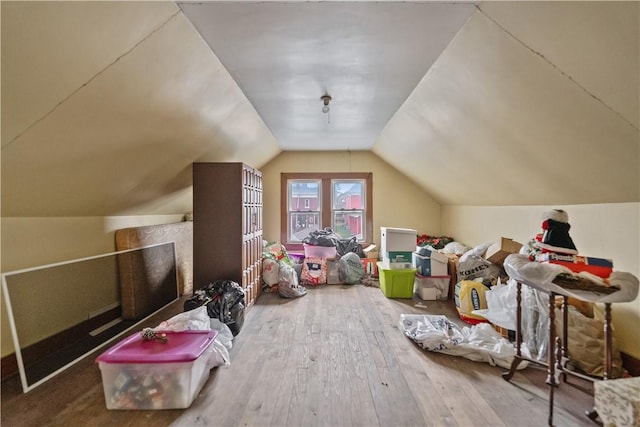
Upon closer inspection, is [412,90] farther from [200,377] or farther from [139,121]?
[200,377]

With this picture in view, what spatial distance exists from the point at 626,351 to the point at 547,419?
3.38 ft

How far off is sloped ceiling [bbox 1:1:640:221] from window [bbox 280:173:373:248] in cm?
241

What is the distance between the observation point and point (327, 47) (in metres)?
1.92

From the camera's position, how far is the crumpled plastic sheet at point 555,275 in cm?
140

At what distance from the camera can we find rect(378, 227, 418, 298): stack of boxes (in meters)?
3.74

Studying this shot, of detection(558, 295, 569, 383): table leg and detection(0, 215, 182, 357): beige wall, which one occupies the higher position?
detection(0, 215, 182, 357): beige wall

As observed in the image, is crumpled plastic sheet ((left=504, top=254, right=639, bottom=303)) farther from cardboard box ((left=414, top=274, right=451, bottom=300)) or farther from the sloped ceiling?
cardboard box ((left=414, top=274, right=451, bottom=300))

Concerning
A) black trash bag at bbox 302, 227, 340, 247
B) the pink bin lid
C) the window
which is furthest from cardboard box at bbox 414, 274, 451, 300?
the pink bin lid

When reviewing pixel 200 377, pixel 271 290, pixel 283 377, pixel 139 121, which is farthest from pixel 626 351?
pixel 139 121

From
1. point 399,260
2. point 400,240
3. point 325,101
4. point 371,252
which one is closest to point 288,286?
point 399,260

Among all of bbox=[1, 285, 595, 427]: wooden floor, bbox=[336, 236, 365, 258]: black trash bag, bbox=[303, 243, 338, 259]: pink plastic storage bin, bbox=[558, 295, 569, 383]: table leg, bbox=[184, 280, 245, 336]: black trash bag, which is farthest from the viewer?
bbox=[336, 236, 365, 258]: black trash bag

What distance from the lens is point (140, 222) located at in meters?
3.35

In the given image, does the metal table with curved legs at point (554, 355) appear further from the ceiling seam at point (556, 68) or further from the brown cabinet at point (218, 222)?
the brown cabinet at point (218, 222)

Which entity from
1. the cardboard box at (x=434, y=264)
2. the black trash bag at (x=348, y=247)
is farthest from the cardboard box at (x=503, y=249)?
the black trash bag at (x=348, y=247)
